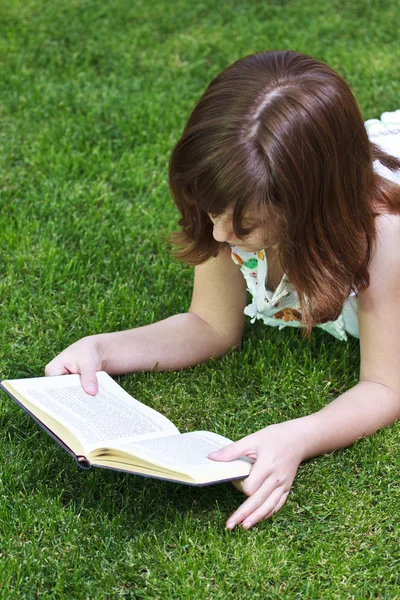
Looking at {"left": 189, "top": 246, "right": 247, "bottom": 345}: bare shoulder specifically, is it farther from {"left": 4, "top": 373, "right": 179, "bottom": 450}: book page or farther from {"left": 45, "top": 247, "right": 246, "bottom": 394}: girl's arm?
{"left": 4, "top": 373, "right": 179, "bottom": 450}: book page

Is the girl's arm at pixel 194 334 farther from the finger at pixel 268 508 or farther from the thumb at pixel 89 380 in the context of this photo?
the finger at pixel 268 508

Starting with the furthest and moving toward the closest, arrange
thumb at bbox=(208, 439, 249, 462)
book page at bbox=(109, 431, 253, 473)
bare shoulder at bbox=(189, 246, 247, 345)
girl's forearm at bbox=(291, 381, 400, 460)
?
1. bare shoulder at bbox=(189, 246, 247, 345)
2. girl's forearm at bbox=(291, 381, 400, 460)
3. thumb at bbox=(208, 439, 249, 462)
4. book page at bbox=(109, 431, 253, 473)

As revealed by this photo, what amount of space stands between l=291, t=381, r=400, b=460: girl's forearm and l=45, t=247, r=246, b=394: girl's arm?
0.47 meters

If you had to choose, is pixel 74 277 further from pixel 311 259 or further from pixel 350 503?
pixel 350 503

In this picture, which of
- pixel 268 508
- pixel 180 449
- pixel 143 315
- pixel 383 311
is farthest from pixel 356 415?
pixel 143 315

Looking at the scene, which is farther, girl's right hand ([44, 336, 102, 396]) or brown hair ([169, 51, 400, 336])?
girl's right hand ([44, 336, 102, 396])

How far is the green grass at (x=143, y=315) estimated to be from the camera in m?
1.80

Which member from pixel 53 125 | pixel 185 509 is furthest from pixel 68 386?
pixel 53 125

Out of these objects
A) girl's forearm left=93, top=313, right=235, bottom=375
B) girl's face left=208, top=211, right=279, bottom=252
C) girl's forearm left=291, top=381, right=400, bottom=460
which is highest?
girl's face left=208, top=211, right=279, bottom=252

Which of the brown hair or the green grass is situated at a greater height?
the brown hair

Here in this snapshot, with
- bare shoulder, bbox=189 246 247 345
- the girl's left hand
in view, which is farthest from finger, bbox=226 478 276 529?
bare shoulder, bbox=189 246 247 345

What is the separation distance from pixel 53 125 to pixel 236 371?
1662mm

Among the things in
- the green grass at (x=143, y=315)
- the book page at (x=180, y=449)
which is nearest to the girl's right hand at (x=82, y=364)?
the green grass at (x=143, y=315)

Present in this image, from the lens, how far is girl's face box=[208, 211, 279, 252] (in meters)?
1.85
